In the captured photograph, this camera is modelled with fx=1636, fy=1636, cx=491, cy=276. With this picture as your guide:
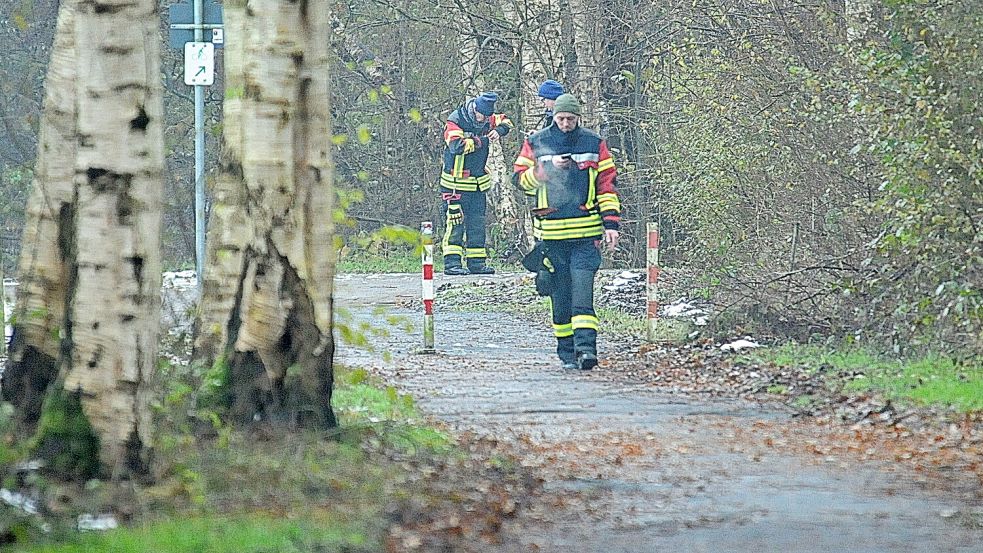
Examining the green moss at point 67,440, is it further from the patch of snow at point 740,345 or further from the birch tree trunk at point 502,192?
the birch tree trunk at point 502,192

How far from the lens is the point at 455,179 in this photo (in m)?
25.0

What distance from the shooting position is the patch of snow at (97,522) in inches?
237

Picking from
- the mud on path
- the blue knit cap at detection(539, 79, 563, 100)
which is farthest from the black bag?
the blue knit cap at detection(539, 79, 563, 100)

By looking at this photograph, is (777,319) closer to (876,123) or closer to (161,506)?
(876,123)

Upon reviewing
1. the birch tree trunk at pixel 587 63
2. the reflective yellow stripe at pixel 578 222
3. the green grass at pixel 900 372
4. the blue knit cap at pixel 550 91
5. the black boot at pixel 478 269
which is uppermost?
the birch tree trunk at pixel 587 63

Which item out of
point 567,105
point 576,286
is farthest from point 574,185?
point 576,286

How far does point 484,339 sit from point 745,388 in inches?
205

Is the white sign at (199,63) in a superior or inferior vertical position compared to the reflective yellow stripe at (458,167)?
superior

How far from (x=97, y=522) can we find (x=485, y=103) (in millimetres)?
18131

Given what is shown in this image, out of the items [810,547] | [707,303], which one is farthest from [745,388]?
[810,547]

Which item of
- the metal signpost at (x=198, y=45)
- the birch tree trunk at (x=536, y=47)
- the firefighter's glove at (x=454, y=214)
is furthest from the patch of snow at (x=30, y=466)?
the birch tree trunk at (x=536, y=47)

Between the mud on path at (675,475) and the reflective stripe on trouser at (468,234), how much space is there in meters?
10.3

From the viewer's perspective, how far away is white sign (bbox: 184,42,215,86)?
616 inches

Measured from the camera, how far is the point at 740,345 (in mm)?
15211
